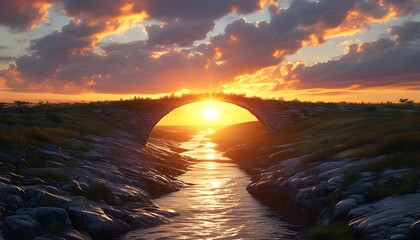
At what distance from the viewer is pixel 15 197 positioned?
19031mm

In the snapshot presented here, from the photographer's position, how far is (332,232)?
18.5 m

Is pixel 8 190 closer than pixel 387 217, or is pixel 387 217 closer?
pixel 387 217

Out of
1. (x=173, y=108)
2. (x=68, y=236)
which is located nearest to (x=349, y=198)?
(x=68, y=236)

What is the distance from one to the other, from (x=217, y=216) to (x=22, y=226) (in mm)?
11160

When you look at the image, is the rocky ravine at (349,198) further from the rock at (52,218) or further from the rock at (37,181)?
the rock at (37,181)

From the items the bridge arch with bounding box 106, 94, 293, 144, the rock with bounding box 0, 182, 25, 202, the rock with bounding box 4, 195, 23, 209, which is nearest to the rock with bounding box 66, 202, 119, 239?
the rock with bounding box 4, 195, 23, 209

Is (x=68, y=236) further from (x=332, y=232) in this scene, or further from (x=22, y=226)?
(x=332, y=232)

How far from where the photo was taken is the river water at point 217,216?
2114 centimetres

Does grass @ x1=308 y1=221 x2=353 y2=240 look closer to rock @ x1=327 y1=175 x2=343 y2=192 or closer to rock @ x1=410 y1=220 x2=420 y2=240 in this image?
rock @ x1=410 y1=220 x2=420 y2=240

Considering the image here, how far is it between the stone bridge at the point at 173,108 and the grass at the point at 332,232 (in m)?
42.2

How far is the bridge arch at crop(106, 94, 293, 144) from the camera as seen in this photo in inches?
2404

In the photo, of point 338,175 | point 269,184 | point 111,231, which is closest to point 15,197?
point 111,231

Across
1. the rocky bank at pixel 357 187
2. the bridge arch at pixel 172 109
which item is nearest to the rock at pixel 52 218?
the rocky bank at pixel 357 187

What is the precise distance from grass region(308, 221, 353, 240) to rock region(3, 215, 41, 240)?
37.6 ft
